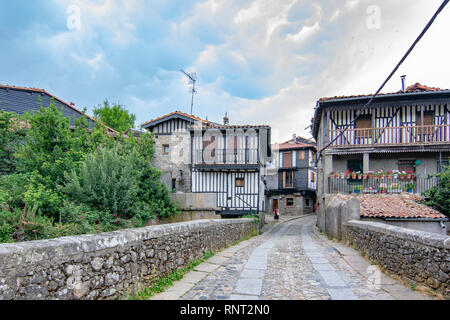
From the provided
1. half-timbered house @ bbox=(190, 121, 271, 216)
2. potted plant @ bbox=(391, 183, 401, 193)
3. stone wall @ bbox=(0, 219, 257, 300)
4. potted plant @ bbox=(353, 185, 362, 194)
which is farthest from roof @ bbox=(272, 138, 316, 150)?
stone wall @ bbox=(0, 219, 257, 300)

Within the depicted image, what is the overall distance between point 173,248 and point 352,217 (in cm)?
693

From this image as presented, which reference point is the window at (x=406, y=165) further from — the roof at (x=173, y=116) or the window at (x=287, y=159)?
the window at (x=287, y=159)

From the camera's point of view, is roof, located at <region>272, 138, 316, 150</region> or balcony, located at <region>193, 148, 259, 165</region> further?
roof, located at <region>272, 138, 316, 150</region>

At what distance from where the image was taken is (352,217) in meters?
9.55

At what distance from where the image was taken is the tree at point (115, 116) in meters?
29.2

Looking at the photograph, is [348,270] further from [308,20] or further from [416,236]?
[308,20]

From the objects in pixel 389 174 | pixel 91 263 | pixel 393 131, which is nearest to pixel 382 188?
pixel 389 174

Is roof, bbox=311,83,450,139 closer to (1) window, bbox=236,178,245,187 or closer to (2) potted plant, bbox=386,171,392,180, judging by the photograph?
(2) potted plant, bbox=386,171,392,180

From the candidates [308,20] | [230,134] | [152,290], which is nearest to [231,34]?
[308,20]

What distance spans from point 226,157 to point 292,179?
15550 millimetres

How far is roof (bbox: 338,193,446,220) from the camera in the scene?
1127 cm

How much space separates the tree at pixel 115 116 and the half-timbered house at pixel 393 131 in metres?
20.3

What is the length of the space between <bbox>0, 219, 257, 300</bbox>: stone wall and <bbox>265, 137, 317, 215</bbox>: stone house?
27421 millimetres

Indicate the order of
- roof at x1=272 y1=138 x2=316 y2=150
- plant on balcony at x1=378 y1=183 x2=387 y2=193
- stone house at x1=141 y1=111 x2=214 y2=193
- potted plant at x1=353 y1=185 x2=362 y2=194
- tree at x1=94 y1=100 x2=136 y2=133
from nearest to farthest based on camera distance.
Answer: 1. plant on balcony at x1=378 y1=183 x2=387 y2=193
2. potted plant at x1=353 y1=185 x2=362 y2=194
3. stone house at x1=141 y1=111 x2=214 y2=193
4. tree at x1=94 y1=100 x2=136 y2=133
5. roof at x1=272 y1=138 x2=316 y2=150
